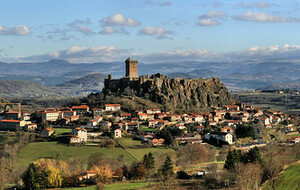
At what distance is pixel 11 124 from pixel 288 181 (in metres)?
60.7

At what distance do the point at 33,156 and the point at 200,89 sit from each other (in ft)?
194

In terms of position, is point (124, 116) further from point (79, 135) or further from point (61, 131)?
point (79, 135)

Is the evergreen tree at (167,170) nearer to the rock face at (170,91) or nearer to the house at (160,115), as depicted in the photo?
the house at (160,115)

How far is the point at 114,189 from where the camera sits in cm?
4503

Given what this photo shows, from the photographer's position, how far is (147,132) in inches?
3123

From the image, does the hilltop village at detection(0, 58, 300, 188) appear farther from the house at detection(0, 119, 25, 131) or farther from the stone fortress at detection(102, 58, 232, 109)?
the stone fortress at detection(102, 58, 232, 109)

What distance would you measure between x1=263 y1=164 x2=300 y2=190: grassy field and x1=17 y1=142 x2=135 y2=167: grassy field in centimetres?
2635

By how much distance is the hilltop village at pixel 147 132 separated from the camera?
62219 mm

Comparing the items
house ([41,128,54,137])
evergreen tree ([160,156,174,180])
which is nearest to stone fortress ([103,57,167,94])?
house ([41,128,54,137])

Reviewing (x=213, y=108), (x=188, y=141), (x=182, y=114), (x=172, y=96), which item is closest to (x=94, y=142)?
(x=188, y=141)

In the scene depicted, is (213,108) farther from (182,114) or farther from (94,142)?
(94,142)

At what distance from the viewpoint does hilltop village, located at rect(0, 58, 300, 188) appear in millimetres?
62219

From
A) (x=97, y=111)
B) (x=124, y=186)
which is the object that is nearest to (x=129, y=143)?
(x=97, y=111)

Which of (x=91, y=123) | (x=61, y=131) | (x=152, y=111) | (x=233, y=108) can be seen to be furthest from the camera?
(x=233, y=108)
